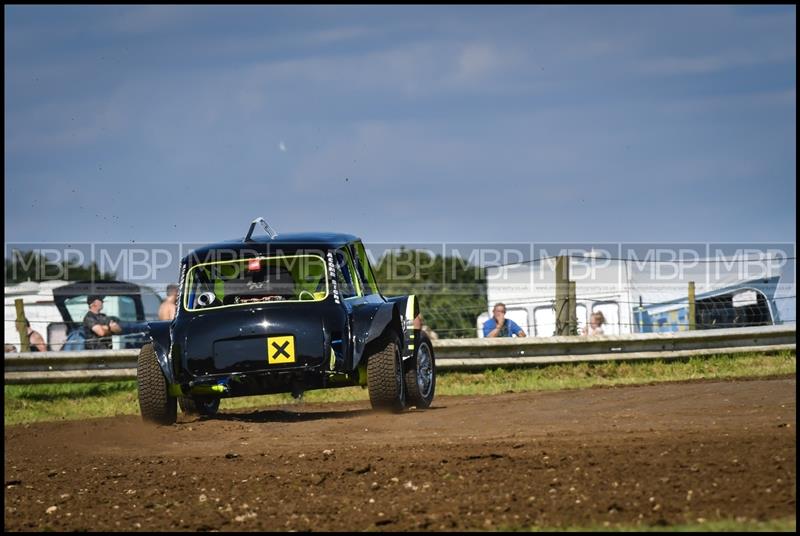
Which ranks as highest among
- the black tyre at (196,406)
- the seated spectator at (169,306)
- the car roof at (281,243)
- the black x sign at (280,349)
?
the car roof at (281,243)

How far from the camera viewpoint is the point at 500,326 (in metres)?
17.4

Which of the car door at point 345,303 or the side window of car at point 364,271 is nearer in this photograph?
the car door at point 345,303

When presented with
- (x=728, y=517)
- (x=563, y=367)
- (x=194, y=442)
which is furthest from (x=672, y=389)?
(x=728, y=517)

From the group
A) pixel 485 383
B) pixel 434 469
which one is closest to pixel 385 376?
pixel 434 469

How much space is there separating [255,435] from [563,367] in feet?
21.7

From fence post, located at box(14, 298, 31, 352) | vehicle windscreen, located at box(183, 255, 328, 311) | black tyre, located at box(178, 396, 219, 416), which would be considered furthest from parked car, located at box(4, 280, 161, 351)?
vehicle windscreen, located at box(183, 255, 328, 311)

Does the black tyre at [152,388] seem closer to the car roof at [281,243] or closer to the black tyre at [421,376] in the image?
the car roof at [281,243]

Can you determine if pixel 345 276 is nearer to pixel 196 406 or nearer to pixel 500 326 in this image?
pixel 196 406

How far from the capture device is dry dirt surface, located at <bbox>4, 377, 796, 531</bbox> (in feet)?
A: 21.4

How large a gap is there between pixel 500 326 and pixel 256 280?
5.64 meters

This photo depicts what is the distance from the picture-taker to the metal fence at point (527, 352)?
53.2 feet

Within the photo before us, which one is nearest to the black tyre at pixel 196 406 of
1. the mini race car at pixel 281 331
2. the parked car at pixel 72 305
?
the mini race car at pixel 281 331

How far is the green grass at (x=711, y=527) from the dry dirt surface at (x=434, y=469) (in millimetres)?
119

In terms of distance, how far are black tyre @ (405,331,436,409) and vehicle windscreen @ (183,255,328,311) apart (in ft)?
4.66
